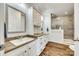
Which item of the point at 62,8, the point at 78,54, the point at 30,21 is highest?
the point at 62,8

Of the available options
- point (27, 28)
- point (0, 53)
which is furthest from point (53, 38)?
point (0, 53)

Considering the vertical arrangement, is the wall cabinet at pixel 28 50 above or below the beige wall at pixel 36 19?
below

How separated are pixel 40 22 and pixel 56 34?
1.65m

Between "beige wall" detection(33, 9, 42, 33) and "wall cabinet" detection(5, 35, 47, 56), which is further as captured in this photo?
"beige wall" detection(33, 9, 42, 33)

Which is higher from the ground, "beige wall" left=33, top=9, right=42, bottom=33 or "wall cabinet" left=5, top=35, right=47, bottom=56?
"beige wall" left=33, top=9, right=42, bottom=33

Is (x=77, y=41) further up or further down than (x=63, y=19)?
further down

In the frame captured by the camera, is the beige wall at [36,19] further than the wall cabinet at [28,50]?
Yes

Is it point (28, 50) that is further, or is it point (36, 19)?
point (36, 19)

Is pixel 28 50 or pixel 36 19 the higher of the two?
pixel 36 19

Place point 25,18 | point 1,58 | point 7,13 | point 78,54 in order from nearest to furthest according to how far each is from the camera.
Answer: point 1,58 < point 78,54 < point 7,13 < point 25,18

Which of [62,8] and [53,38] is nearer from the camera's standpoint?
[62,8]

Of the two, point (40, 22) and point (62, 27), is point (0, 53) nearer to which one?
point (62, 27)

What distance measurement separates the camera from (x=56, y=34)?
8.58 ft

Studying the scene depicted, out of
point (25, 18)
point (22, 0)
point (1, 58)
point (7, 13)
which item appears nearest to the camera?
point (1, 58)
